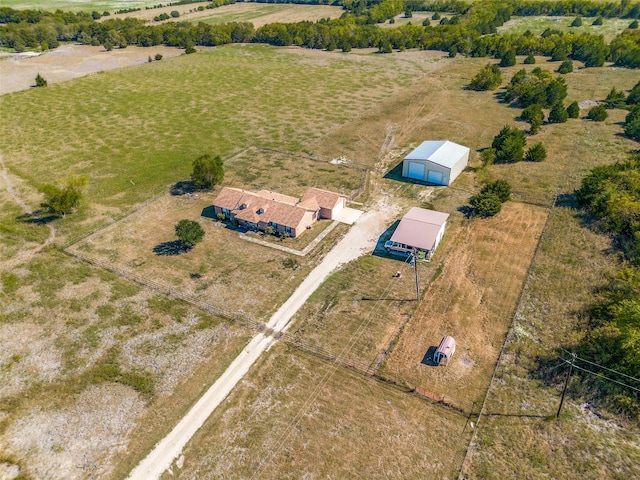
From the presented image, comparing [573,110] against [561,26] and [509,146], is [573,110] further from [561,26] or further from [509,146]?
[561,26]

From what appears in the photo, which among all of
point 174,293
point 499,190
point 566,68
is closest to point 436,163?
point 499,190

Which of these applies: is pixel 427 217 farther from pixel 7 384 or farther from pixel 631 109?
pixel 631 109

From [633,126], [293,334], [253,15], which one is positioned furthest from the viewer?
[253,15]

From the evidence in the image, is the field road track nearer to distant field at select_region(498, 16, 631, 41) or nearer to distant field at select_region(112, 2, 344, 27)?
distant field at select_region(498, 16, 631, 41)

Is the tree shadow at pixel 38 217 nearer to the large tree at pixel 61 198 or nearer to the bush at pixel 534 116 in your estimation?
the large tree at pixel 61 198

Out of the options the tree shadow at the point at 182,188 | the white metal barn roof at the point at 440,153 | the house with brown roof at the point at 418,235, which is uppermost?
the white metal barn roof at the point at 440,153

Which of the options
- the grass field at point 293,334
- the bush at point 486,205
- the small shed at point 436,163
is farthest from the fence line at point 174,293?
the small shed at point 436,163
